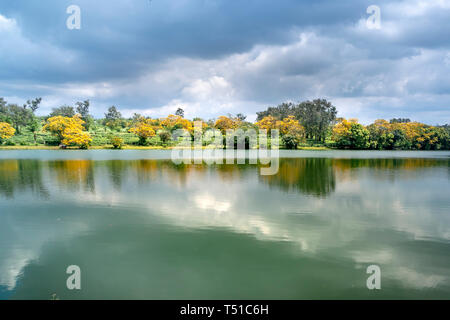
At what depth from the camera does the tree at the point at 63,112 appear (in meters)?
95.1

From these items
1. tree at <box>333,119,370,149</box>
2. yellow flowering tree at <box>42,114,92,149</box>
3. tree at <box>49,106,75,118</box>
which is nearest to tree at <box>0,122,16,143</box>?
yellow flowering tree at <box>42,114,92,149</box>

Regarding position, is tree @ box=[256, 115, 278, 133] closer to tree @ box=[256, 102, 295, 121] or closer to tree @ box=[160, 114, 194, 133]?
tree @ box=[256, 102, 295, 121]

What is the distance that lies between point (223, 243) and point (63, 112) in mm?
106880

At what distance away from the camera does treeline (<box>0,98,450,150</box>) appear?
2736 inches

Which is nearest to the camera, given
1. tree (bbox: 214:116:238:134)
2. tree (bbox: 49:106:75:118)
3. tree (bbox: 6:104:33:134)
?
tree (bbox: 6:104:33:134)

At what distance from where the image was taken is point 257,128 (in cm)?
8625

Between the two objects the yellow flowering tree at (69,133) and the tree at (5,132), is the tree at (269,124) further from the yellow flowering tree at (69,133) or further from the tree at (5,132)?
the tree at (5,132)

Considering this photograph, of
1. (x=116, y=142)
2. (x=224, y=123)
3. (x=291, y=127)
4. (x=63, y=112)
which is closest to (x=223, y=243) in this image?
(x=116, y=142)

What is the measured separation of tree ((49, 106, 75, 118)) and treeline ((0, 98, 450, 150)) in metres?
0.57

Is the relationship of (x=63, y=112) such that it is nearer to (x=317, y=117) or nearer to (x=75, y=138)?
(x=75, y=138)
